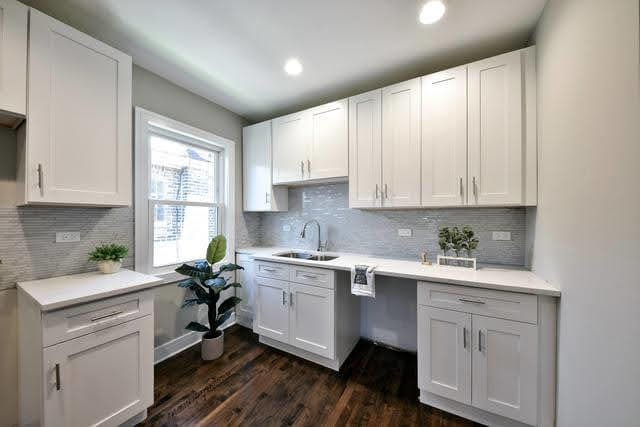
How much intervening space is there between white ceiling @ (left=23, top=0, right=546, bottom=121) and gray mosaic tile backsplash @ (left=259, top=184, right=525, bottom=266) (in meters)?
1.27

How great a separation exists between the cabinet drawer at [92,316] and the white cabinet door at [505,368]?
2.12 meters

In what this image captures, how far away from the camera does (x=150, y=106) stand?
2119 mm

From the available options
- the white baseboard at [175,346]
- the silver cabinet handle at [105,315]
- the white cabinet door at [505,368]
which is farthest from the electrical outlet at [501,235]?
Result: the white baseboard at [175,346]

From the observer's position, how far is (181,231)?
8.11ft

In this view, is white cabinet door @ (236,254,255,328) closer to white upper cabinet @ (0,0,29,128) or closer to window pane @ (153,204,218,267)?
window pane @ (153,204,218,267)

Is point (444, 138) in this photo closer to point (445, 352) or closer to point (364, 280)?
point (364, 280)

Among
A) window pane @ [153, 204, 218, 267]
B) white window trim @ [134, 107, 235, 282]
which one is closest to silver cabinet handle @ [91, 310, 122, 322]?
white window trim @ [134, 107, 235, 282]

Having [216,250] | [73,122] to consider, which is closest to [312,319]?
[216,250]

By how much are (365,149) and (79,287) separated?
7.47ft

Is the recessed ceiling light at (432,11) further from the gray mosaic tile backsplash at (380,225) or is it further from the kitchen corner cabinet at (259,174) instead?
the kitchen corner cabinet at (259,174)

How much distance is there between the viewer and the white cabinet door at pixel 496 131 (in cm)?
162

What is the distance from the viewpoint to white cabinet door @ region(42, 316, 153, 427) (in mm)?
1140

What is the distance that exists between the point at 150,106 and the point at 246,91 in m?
0.90

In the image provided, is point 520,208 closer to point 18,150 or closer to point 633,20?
point 633,20
